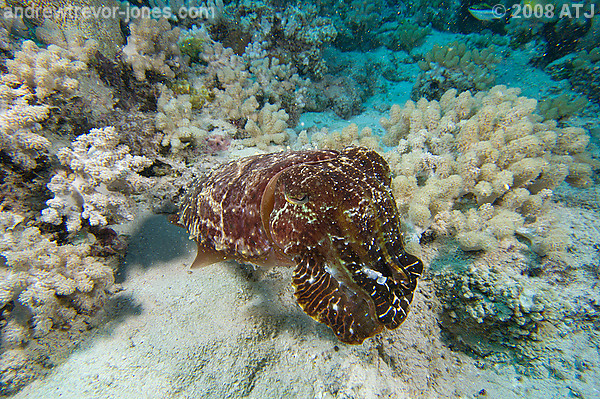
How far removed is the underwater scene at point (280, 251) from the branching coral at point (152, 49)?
0.29ft

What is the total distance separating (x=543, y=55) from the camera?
29.5 feet

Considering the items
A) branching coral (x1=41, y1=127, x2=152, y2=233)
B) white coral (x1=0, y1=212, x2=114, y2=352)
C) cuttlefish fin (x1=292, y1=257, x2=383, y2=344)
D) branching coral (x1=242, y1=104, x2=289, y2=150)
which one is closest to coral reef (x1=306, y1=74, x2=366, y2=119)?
branching coral (x1=242, y1=104, x2=289, y2=150)

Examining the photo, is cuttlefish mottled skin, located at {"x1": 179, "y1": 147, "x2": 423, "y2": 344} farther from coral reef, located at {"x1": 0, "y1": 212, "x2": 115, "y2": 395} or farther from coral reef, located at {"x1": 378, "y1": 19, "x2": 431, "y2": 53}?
coral reef, located at {"x1": 378, "y1": 19, "x2": 431, "y2": 53}

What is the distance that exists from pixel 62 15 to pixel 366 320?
28.0 ft

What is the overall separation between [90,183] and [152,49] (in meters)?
3.93

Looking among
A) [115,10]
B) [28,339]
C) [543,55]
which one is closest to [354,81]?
[543,55]

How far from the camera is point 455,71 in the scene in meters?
8.22

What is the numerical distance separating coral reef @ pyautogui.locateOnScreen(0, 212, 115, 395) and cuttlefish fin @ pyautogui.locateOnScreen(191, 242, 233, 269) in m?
1.14

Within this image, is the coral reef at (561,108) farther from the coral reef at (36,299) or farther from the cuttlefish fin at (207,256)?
the coral reef at (36,299)

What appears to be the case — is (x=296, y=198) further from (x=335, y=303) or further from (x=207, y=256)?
(x=207, y=256)

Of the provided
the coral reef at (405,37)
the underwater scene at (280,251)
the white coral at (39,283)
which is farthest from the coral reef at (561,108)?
the coral reef at (405,37)

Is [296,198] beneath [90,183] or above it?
beneath

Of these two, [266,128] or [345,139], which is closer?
[345,139]

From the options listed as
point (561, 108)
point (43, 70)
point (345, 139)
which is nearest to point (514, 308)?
point (345, 139)
